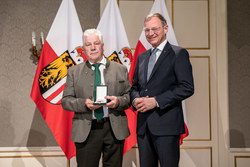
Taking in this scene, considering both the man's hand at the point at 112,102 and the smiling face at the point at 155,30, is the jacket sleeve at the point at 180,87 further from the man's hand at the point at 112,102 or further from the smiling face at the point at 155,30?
the man's hand at the point at 112,102

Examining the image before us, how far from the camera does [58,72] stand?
8.64ft

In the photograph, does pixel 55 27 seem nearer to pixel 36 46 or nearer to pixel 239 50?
pixel 36 46

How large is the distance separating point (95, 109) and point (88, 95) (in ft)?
0.40

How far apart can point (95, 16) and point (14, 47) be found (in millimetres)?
1174

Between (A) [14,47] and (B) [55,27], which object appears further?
(A) [14,47]

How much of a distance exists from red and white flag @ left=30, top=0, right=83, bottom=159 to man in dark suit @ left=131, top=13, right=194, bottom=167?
1.16 m

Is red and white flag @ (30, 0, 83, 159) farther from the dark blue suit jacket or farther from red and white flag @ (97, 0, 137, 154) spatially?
the dark blue suit jacket

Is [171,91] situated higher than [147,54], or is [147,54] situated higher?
[147,54]

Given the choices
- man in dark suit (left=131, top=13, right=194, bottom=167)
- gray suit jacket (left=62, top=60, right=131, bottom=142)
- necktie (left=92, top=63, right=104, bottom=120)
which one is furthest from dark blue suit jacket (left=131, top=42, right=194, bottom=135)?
necktie (left=92, top=63, right=104, bottom=120)

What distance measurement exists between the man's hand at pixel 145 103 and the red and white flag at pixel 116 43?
102 centimetres

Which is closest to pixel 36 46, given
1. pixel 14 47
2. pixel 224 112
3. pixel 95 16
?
pixel 14 47

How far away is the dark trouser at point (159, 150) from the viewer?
5.31 ft

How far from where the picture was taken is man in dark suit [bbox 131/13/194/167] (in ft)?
5.35

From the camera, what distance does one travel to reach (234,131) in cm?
318
